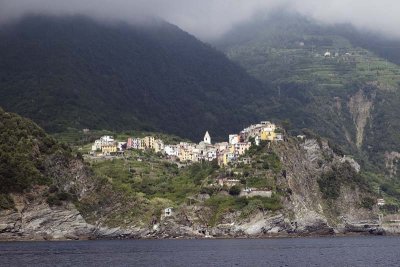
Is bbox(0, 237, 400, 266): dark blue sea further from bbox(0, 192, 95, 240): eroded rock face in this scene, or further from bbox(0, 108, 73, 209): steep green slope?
bbox(0, 108, 73, 209): steep green slope

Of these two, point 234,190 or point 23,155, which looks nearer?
point 23,155

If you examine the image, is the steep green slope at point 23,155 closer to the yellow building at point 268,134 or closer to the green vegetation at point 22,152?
the green vegetation at point 22,152

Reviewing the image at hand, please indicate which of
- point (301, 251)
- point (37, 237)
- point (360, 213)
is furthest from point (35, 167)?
point (360, 213)

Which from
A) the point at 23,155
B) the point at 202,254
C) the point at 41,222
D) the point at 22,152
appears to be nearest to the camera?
the point at 202,254

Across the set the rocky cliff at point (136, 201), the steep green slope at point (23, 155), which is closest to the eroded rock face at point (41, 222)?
the rocky cliff at point (136, 201)

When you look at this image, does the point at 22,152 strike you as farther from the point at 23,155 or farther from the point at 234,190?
the point at 234,190

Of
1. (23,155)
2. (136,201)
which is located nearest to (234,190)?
(136,201)

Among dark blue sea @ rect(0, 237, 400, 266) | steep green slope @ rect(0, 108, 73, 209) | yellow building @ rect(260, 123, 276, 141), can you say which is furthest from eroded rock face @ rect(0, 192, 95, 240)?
yellow building @ rect(260, 123, 276, 141)

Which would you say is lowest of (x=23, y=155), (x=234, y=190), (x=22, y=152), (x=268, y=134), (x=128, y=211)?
(x=128, y=211)
